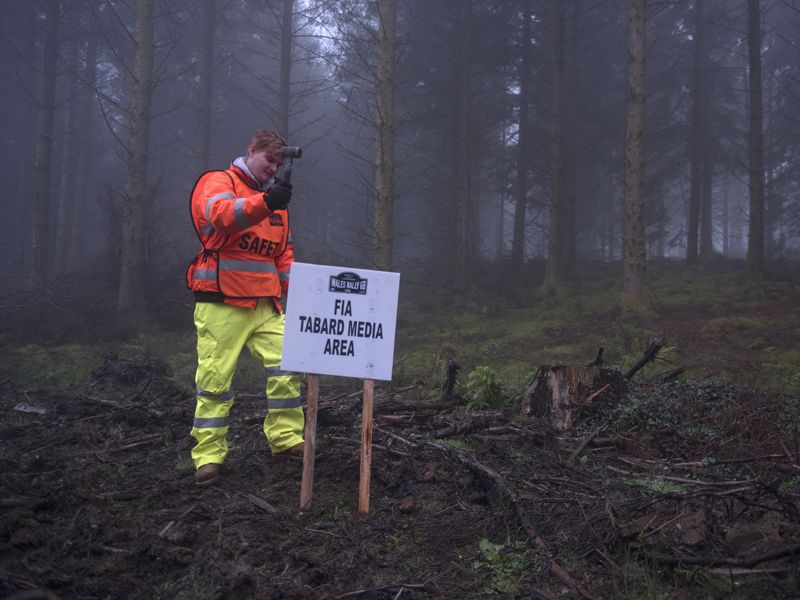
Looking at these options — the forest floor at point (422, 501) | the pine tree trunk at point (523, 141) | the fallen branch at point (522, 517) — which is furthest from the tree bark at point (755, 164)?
the fallen branch at point (522, 517)

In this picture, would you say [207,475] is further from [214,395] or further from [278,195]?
[278,195]

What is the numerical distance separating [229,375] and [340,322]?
3.70 ft

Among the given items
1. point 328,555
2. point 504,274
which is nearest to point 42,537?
point 328,555

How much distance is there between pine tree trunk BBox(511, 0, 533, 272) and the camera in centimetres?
2045

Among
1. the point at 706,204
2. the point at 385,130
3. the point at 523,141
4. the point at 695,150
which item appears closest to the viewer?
the point at 385,130

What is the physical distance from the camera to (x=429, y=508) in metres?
4.06

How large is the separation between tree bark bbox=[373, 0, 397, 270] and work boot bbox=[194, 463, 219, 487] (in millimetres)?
8109

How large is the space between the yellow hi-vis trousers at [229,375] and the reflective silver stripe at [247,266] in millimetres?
255

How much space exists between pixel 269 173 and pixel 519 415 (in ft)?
10.9

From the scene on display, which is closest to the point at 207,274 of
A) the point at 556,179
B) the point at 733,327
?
the point at 733,327

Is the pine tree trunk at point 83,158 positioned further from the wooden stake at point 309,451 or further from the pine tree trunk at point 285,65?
the wooden stake at point 309,451

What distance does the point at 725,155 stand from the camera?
2495 cm

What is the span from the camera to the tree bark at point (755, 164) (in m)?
15.4

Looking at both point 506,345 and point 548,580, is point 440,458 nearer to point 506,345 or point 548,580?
point 548,580
